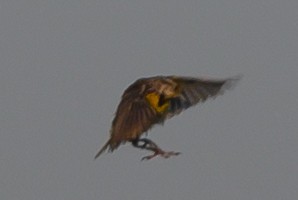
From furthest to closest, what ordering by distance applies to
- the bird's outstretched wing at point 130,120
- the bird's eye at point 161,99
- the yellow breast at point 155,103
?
the bird's eye at point 161,99
the yellow breast at point 155,103
the bird's outstretched wing at point 130,120

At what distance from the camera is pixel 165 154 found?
208 inches

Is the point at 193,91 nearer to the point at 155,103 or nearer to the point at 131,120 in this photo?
the point at 155,103

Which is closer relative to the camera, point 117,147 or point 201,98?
point 117,147

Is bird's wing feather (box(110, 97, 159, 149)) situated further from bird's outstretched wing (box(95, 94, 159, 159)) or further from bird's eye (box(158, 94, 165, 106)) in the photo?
bird's eye (box(158, 94, 165, 106))

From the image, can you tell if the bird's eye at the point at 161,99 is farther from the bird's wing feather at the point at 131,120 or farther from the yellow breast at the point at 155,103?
the bird's wing feather at the point at 131,120

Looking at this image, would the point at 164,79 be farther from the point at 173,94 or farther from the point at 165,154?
the point at 165,154

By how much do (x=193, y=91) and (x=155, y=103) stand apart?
0.31 meters

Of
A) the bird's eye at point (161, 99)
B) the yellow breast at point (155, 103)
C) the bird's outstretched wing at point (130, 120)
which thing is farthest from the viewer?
the bird's eye at point (161, 99)

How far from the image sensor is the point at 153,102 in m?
5.68

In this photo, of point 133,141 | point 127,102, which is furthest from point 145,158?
point 127,102

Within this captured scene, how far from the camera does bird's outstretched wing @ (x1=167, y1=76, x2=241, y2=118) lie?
5.70 meters

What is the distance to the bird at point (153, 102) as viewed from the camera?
5.27 metres

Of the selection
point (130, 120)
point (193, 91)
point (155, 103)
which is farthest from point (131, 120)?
point (193, 91)

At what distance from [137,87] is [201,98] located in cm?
39
